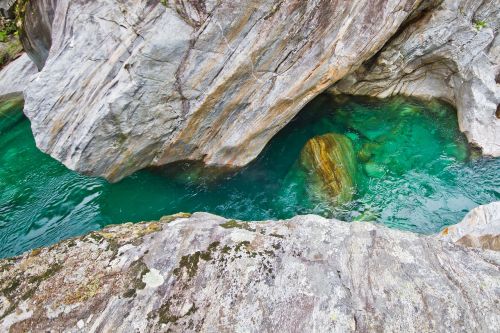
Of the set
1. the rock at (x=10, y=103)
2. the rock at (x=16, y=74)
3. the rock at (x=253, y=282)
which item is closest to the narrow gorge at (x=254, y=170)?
the rock at (x=253, y=282)

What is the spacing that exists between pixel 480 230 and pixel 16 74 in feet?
68.6

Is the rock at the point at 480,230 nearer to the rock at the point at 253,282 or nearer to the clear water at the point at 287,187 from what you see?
the clear water at the point at 287,187

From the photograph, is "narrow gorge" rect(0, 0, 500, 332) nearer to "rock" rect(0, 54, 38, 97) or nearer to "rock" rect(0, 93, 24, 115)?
"rock" rect(0, 93, 24, 115)

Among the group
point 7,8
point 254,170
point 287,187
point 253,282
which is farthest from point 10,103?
point 253,282

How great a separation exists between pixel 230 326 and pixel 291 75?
24.0ft

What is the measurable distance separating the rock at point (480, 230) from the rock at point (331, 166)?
2.91 metres

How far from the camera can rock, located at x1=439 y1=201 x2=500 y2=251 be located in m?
7.16

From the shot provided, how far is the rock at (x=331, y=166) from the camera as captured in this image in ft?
33.5

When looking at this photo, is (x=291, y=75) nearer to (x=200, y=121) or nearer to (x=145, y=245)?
(x=200, y=121)

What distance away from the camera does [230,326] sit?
428 cm

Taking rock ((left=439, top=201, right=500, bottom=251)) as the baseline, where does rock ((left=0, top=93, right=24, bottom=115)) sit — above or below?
below

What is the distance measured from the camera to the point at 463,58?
38.4 ft

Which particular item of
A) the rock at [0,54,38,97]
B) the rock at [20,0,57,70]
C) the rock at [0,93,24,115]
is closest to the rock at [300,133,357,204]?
the rock at [20,0,57,70]

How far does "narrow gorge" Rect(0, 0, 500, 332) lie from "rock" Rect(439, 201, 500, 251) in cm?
5
